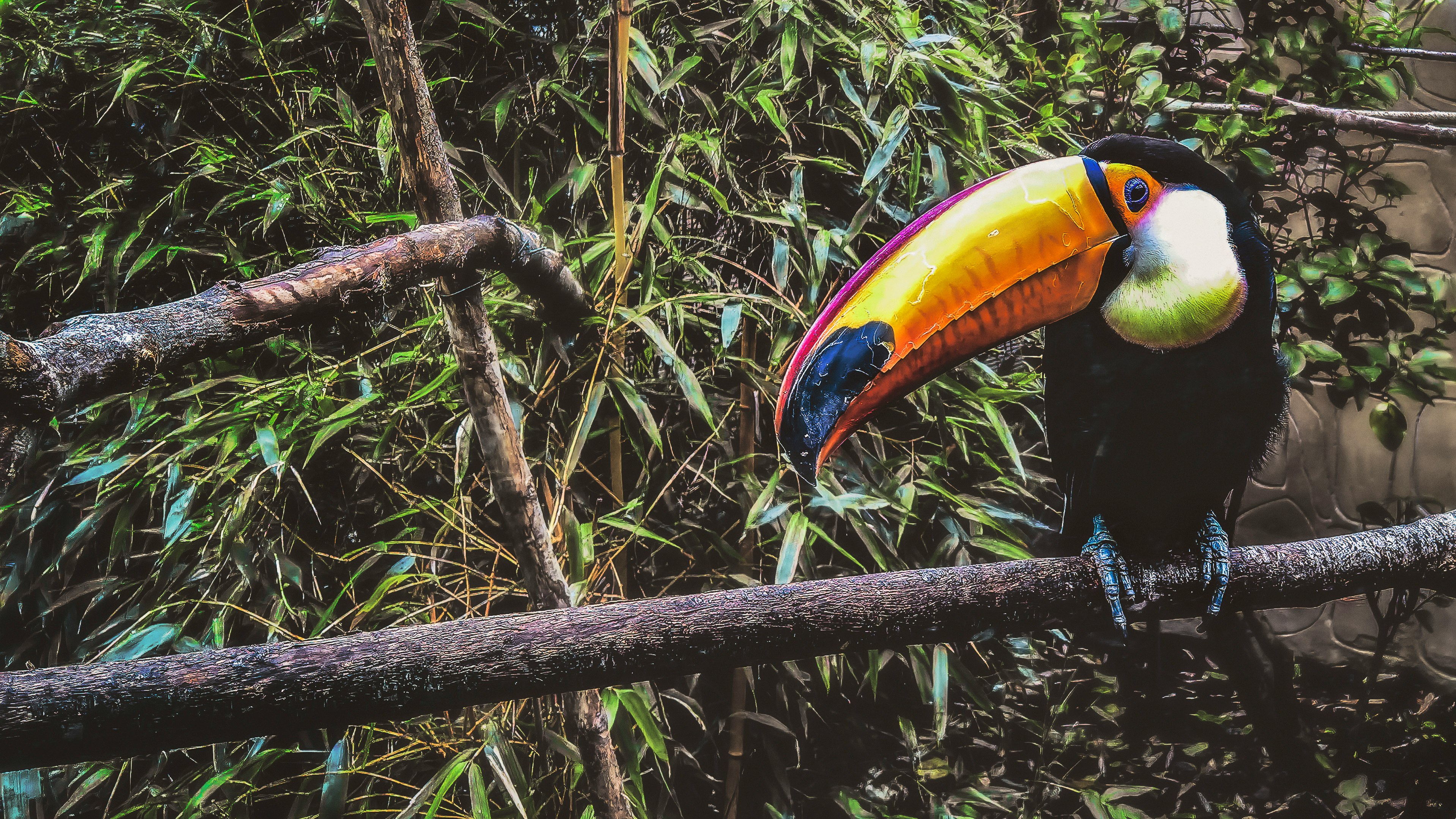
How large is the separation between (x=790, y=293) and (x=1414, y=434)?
85 cm

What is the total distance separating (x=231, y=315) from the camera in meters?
0.52

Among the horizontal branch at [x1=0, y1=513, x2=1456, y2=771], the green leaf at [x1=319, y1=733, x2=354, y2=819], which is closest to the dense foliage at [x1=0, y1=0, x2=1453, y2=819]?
the green leaf at [x1=319, y1=733, x2=354, y2=819]

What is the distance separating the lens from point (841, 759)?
41.5 inches

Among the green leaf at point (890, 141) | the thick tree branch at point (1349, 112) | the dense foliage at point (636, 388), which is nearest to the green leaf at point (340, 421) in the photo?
the dense foliage at point (636, 388)

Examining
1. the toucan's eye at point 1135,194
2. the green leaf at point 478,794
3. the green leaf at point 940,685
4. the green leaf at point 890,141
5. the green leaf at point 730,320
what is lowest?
the green leaf at point 940,685

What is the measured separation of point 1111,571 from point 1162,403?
0.17m

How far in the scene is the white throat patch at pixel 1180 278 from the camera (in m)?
0.72

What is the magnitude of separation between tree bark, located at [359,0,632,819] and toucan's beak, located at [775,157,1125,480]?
314 millimetres

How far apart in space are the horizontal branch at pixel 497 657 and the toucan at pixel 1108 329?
121mm

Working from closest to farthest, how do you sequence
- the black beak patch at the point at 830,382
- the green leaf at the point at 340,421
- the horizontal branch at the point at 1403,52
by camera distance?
the black beak patch at the point at 830,382 → the green leaf at the point at 340,421 → the horizontal branch at the point at 1403,52

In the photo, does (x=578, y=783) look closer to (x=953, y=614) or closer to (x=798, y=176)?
(x=953, y=614)

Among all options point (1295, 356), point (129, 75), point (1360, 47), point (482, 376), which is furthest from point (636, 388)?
point (1360, 47)

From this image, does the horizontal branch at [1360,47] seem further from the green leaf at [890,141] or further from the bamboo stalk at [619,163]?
the bamboo stalk at [619,163]

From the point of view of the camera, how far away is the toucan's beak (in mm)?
676
